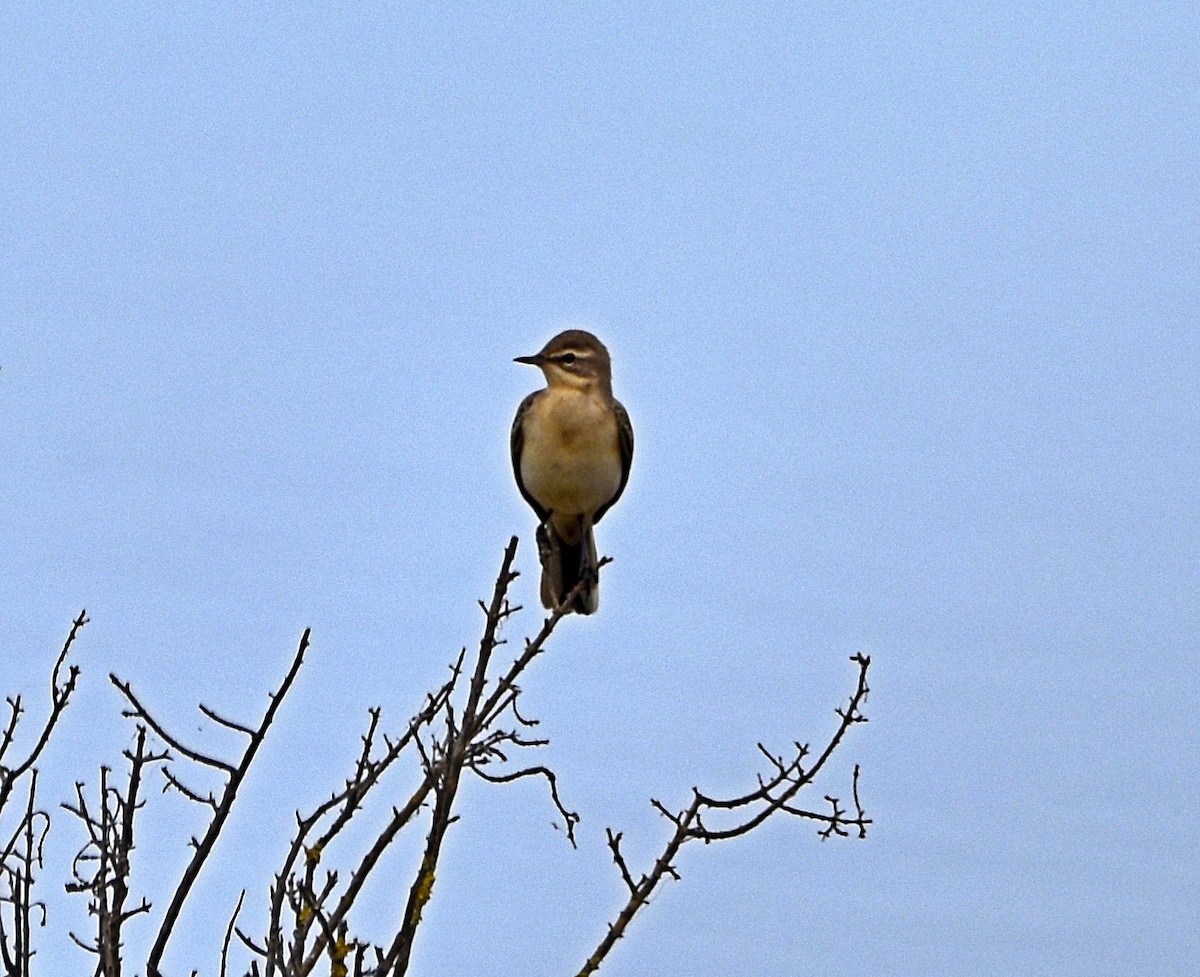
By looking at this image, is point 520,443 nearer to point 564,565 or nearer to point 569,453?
point 569,453

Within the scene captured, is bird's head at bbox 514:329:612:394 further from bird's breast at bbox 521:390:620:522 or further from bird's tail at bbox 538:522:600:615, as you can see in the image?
bird's tail at bbox 538:522:600:615

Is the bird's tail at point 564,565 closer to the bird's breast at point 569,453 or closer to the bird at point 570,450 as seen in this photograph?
the bird at point 570,450

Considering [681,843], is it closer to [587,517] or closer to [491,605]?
[491,605]

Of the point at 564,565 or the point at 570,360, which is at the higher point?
the point at 570,360

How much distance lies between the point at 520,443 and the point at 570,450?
0.34m

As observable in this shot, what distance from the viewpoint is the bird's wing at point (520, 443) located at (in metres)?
9.78

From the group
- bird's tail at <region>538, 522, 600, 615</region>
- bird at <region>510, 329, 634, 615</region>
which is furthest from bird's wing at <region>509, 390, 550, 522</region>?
bird's tail at <region>538, 522, 600, 615</region>

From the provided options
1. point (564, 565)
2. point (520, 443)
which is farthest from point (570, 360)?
point (564, 565)

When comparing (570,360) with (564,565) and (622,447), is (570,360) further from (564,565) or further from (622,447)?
→ (564,565)

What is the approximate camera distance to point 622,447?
9.84 m

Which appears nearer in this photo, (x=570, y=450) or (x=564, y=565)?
(x=570, y=450)

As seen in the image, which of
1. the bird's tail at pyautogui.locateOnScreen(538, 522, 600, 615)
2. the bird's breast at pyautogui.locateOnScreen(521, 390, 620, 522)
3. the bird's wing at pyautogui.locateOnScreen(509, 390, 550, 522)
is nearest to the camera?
the bird's tail at pyautogui.locateOnScreen(538, 522, 600, 615)

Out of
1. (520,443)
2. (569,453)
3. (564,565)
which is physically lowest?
(564,565)

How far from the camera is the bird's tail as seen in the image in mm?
9156
